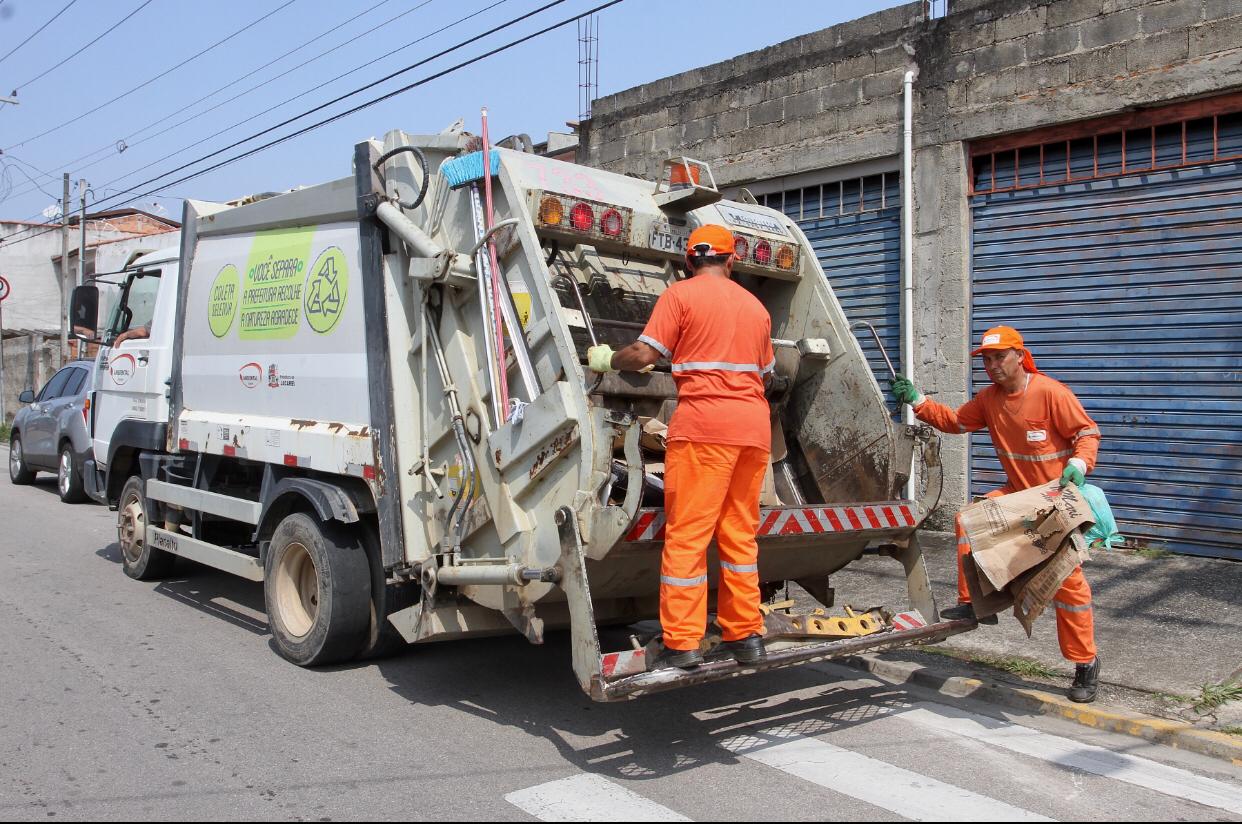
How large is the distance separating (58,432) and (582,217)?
10.9 m

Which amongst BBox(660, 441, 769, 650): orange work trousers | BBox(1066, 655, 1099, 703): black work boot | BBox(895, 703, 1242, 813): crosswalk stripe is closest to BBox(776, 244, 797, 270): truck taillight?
BBox(660, 441, 769, 650): orange work trousers

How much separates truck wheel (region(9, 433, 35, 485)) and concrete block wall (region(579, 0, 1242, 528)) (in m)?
10.3

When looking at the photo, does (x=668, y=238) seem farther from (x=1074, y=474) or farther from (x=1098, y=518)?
(x=1098, y=518)

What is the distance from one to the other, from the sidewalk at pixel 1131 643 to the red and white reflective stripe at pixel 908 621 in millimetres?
612

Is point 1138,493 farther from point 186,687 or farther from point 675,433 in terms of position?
point 186,687

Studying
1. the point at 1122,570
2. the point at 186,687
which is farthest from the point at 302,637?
the point at 1122,570

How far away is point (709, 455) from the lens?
4.10 meters

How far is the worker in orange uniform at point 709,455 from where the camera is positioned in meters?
4.05

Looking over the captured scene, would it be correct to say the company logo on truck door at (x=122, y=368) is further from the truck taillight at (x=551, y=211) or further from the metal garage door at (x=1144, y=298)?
the metal garage door at (x=1144, y=298)

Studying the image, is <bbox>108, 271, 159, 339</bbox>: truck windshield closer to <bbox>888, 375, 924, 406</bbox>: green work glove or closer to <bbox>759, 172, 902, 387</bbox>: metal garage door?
<bbox>888, 375, 924, 406</bbox>: green work glove

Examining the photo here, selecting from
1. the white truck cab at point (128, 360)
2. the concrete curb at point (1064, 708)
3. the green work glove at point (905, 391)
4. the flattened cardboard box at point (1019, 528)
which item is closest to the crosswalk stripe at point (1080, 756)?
the concrete curb at point (1064, 708)

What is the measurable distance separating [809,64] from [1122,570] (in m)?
5.10

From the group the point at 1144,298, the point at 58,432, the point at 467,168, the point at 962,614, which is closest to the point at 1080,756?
the point at 962,614

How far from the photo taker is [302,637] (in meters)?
5.68
